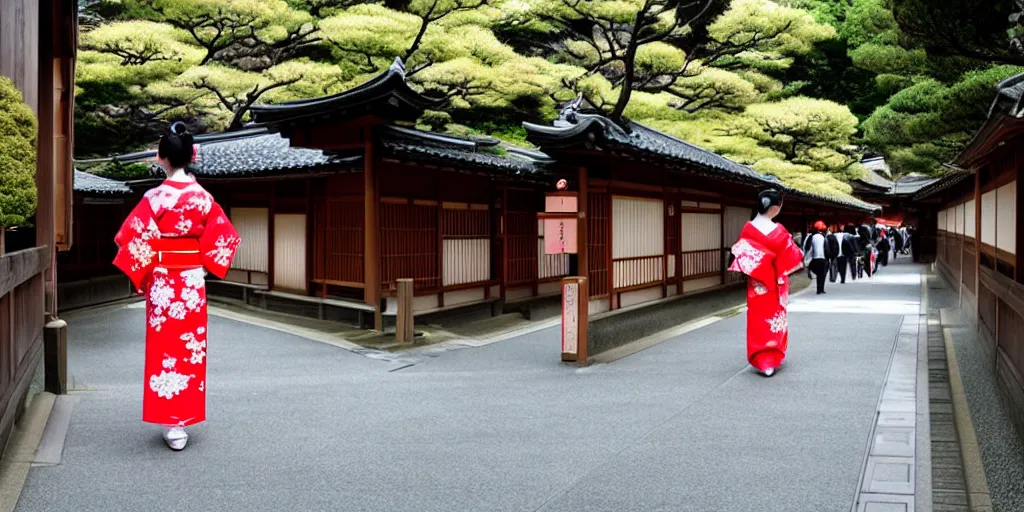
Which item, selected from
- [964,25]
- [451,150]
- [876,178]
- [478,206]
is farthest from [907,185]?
[451,150]

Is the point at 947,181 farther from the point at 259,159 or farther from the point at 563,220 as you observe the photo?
the point at 259,159

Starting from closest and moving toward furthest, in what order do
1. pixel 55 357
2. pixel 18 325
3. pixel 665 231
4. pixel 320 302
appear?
pixel 18 325 < pixel 55 357 < pixel 665 231 < pixel 320 302

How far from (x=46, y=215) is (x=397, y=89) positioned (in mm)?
5215

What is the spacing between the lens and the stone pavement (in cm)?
470

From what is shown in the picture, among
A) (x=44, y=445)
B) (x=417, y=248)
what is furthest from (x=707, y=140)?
(x=44, y=445)

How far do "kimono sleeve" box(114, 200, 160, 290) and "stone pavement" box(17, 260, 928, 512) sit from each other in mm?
1360

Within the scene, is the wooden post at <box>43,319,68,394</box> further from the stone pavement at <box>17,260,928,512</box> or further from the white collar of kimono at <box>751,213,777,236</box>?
the white collar of kimono at <box>751,213,777,236</box>

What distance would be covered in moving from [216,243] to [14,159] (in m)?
1.65

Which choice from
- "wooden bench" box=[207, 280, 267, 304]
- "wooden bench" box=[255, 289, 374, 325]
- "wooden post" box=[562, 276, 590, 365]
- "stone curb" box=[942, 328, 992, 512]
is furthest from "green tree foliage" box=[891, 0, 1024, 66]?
"wooden bench" box=[207, 280, 267, 304]

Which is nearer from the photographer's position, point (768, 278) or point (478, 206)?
point (768, 278)

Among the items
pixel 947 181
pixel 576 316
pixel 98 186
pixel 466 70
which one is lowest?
pixel 576 316

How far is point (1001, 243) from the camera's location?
977 cm

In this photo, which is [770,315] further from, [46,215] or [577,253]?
[46,215]

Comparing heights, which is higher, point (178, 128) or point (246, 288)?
point (178, 128)
